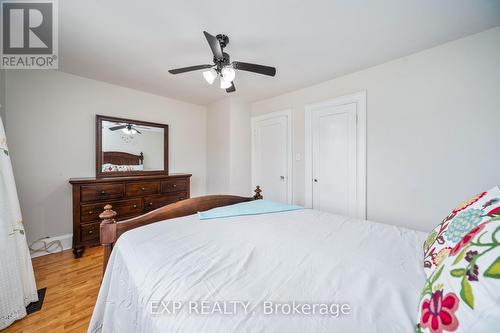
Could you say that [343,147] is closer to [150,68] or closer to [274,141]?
[274,141]

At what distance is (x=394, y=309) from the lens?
0.68 meters

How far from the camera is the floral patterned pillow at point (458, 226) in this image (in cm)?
76

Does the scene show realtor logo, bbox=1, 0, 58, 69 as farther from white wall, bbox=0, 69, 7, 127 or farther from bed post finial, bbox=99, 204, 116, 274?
bed post finial, bbox=99, 204, 116, 274

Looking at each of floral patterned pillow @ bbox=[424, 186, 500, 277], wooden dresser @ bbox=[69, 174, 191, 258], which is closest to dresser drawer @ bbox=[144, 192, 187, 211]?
wooden dresser @ bbox=[69, 174, 191, 258]

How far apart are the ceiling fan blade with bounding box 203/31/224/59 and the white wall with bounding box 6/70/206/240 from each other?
224 centimetres

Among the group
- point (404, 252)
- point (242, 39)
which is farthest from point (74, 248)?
point (404, 252)

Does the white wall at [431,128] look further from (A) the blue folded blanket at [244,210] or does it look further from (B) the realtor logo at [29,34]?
(B) the realtor logo at [29,34]

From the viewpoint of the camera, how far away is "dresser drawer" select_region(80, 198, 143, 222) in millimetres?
2504

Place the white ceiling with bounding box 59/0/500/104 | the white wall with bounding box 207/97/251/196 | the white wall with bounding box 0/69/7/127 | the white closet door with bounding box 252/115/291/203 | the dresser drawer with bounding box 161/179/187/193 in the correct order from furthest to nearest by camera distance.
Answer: the white wall with bounding box 207/97/251/196
the white closet door with bounding box 252/115/291/203
the dresser drawer with bounding box 161/179/187/193
the white wall with bounding box 0/69/7/127
the white ceiling with bounding box 59/0/500/104

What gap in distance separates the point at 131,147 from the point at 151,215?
205 centimetres

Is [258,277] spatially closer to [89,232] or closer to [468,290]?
[468,290]

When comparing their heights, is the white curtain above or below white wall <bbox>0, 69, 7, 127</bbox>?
below

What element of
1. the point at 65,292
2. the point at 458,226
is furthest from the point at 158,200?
the point at 458,226

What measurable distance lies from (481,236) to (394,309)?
0.35 metres
